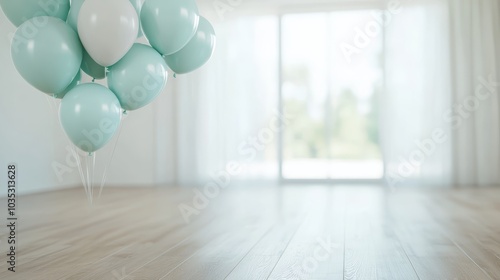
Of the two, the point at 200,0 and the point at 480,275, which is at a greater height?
the point at 200,0

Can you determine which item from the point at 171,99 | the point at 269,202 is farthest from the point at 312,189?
the point at 171,99

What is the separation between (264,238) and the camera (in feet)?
9.42

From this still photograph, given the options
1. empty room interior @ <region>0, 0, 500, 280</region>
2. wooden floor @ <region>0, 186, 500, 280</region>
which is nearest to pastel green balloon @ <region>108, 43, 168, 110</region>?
wooden floor @ <region>0, 186, 500, 280</region>

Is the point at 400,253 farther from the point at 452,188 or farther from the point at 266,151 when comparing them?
the point at 266,151

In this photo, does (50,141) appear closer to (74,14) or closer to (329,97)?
(329,97)

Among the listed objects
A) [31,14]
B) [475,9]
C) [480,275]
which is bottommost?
[480,275]

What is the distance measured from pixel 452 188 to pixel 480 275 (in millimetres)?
3824

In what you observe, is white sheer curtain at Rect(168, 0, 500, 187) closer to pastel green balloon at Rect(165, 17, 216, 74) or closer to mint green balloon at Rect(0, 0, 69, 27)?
pastel green balloon at Rect(165, 17, 216, 74)

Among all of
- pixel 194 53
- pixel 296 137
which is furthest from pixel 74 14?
pixel 296 137

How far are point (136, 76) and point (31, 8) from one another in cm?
49

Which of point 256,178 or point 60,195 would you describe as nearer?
point 60,195

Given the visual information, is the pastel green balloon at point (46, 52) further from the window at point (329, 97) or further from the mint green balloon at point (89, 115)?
the window at point (329, 97)

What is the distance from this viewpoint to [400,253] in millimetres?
2428

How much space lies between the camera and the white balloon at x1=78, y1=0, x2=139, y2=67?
80.1 inches
